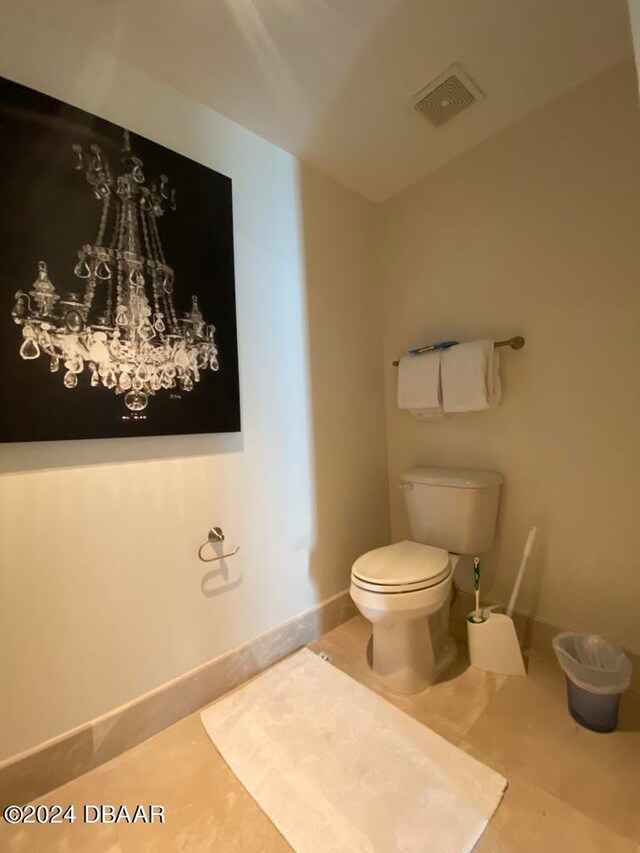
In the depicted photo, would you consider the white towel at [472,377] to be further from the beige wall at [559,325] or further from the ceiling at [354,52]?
the ceiling at [354,52]

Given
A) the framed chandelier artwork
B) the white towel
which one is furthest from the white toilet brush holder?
the framed chandelier artwork

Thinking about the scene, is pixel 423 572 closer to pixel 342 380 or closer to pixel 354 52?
pixel 342 380

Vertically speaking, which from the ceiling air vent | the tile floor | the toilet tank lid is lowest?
the tile floor

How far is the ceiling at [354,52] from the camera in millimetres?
1071

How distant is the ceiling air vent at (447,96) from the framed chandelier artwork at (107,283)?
82 cm

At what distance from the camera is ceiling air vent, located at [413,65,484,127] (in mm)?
1282

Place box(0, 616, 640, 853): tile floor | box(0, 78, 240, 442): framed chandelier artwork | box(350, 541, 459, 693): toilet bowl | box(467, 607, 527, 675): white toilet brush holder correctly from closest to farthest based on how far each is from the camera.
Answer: box(0, 616, 640, 853): tile floor → box(0, 78, 240, 442): framed chandelier artwork → box(350, 541, 459, 693): toilet bowl → box(467, 607, 527, 675): white toilet brush holder

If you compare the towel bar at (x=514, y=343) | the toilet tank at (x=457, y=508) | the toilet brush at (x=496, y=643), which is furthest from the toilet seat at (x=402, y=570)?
the towel bar at (x=514, y=343)

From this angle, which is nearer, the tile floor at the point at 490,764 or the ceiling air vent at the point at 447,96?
the tile floor at the point at 490,764

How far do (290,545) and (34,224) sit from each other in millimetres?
1386

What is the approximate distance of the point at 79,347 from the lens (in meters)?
1.06

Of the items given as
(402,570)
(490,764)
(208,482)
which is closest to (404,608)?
(402,570)

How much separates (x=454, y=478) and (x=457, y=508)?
13 centimetres

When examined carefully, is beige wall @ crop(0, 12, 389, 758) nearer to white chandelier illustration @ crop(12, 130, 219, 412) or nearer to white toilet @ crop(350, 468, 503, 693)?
white chandelier illustration @ crop(12, 130, 219, 412)
